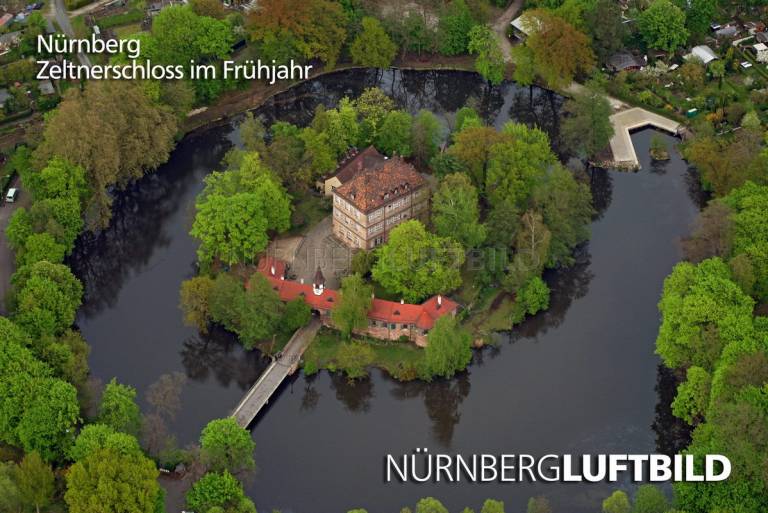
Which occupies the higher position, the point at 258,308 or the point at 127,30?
the point at 127,30

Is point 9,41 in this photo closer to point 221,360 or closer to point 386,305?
point 221,360

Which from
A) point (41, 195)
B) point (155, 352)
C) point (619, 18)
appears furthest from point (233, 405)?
point (619, 18)

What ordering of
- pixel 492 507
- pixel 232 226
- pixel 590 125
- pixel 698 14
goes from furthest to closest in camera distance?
1. pixel 698 14
2. pixel 590 125
3. pixel 232 226
4. pixel 492 507

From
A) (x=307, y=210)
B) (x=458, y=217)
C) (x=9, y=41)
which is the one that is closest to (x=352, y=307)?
(x=458, y=217)

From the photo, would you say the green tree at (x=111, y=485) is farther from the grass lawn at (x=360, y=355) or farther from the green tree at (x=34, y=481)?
the grass lawn at (x=360, y=355)

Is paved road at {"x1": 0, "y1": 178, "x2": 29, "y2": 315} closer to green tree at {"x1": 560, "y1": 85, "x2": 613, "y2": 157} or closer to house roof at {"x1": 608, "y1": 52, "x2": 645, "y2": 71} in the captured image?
green tree at {"x1": 560, "y1": 85, "x2": 613, "y2": 157}

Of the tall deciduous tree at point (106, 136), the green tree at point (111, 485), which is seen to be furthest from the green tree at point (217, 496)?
the tall deciduous tree at point (106, 136)

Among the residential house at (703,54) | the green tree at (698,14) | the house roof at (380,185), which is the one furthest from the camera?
the green tree at (698,14)
